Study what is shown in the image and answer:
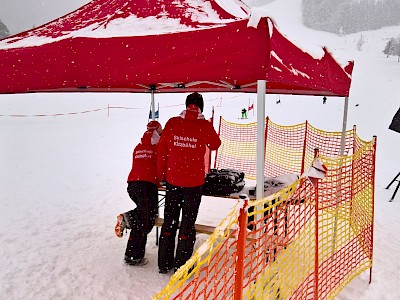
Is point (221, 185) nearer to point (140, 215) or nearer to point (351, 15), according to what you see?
point (140, 215)

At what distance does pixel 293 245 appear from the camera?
9.87ft

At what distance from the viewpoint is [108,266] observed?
426 cm

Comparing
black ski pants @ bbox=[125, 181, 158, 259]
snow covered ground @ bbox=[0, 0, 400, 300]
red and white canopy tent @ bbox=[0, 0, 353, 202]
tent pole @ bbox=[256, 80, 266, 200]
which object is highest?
red and white canopy tent @ bbox=[0, 0, 353, 202]

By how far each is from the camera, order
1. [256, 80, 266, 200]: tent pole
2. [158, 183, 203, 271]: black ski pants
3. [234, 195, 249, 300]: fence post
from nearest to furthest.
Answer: [234, 195, 249, 300]: fence post < [256, 80, 266, 200]: tent pole < [158, 183, 203, 271]: black ski pants

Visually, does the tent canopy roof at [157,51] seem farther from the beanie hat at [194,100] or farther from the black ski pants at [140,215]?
the black ski pants at [140,215]

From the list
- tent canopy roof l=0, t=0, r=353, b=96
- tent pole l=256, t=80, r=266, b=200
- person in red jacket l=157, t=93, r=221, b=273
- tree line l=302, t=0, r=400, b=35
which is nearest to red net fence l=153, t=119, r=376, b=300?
tent pole l=256, t=80, r=266, b=200

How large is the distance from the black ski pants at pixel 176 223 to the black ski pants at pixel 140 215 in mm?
289

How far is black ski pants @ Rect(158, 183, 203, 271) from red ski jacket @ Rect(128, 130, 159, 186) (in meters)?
0.32

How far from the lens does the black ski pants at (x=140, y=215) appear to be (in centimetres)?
408

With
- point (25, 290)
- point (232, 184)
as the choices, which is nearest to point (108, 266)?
point (25, 290)

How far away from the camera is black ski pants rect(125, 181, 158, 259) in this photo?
4082 millimetres

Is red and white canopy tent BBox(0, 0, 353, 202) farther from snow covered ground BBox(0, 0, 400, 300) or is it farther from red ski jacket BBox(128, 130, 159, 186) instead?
red ski jacket BBox(128, 130, 159, 186)

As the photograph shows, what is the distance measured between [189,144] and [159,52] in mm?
1392

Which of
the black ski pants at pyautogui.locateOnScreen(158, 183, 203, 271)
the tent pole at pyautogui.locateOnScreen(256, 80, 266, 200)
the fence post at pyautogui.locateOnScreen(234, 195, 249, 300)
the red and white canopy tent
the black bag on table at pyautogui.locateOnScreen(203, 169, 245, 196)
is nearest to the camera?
the fence post at pyautogui.locateOnScreen(234, 195, 249, 300)
